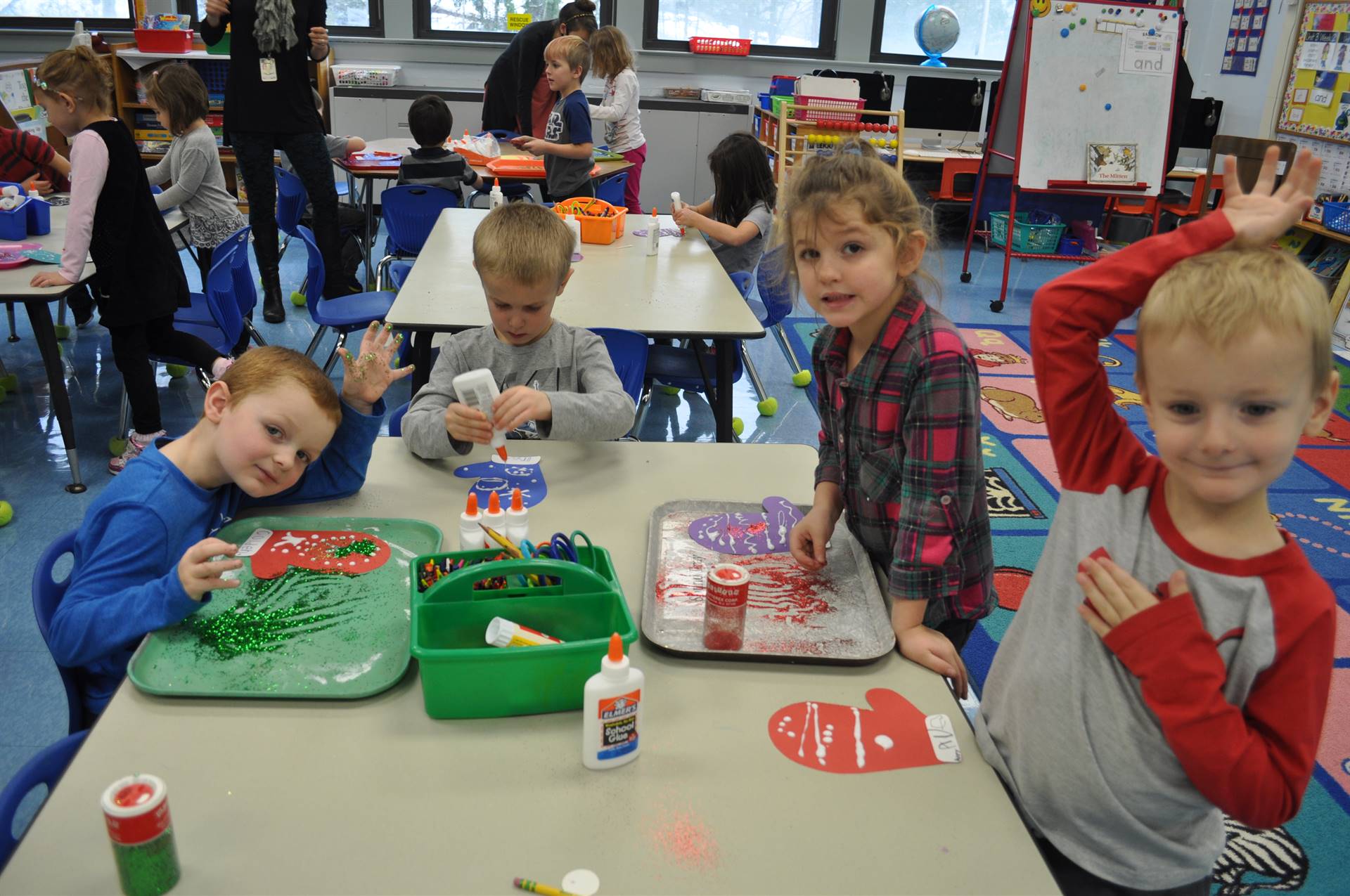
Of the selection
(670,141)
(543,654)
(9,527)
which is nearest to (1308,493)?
(543,654)

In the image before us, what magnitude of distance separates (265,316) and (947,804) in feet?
14.8

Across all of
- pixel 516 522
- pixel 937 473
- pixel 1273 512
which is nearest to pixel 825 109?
pixel 1273 512

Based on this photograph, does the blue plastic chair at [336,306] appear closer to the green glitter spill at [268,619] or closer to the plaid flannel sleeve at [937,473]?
the green glitter spill at [268,619]

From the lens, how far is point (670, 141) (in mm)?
7426

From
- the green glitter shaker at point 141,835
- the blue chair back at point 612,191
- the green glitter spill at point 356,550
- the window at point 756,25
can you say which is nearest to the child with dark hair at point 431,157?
the blue chair back at point 612,191

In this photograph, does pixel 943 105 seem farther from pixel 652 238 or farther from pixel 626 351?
pixel 626 351

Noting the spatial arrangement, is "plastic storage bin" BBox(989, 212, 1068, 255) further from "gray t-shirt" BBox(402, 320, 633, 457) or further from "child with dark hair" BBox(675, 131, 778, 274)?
"gray t-shirt" BBox(402, 320, 633, 457)

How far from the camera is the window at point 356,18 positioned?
23.6 feet

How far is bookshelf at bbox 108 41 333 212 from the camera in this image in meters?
6.46

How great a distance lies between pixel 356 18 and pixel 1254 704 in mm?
7821

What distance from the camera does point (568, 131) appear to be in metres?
4.81

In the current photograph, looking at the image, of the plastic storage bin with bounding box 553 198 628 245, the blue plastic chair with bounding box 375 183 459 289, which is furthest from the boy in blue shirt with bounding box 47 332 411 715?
the blue plastic chair with bounding box 375 183 459 289

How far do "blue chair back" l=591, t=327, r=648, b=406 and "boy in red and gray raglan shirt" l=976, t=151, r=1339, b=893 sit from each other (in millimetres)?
1410

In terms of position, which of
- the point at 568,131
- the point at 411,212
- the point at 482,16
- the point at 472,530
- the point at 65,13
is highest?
the point at 482,16
